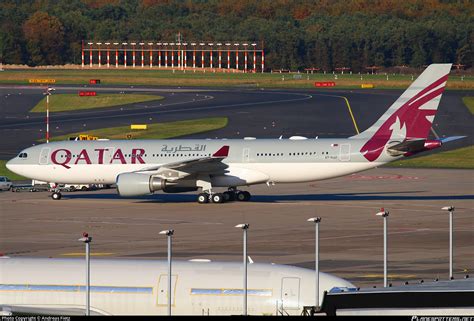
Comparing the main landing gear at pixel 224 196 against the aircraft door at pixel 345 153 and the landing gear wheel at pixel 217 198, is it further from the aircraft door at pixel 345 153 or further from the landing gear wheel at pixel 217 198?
the aircraft door at pixel 345 153

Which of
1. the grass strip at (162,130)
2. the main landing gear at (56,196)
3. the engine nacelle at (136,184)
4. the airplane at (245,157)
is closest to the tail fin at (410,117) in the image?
the airplane at (245,157)

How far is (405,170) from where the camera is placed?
273ft

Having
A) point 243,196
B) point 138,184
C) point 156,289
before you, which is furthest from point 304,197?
point 156,289

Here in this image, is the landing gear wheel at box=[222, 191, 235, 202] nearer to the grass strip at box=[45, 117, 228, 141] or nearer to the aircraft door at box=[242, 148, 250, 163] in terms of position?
the aircraft door at box=[242, 148, 250, 163]

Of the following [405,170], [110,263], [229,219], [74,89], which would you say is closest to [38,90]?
[74,89]

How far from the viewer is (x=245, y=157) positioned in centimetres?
Result: 6344

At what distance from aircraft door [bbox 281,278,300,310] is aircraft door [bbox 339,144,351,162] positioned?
36462 mm

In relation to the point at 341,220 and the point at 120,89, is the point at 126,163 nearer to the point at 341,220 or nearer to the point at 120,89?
the point at 341,220

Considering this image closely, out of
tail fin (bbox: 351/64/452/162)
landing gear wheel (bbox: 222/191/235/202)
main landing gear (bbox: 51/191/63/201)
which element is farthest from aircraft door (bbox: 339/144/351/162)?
main landing gear (bbox: 51/191/63/201)

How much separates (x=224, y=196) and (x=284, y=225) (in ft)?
37.2

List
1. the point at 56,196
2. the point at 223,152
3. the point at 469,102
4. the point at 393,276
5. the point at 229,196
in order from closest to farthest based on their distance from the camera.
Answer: the point at 393,276
the point at 223,152
the point at 229,196
the point at 56,196
the point at 469,102

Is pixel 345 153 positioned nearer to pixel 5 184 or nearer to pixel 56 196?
pixel 56 196

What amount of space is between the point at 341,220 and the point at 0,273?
100 feet

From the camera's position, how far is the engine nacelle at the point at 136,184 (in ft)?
203
